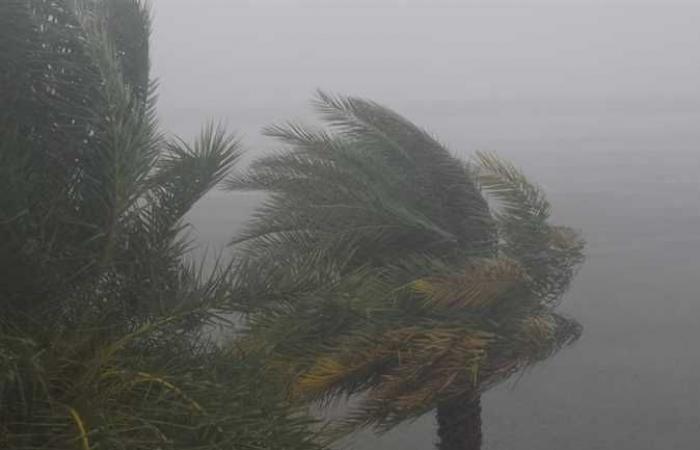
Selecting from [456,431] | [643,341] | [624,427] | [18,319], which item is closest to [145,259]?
[18,319]

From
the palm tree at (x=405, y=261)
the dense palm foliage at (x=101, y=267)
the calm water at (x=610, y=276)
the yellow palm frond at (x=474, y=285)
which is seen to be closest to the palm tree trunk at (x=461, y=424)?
the palm tree at (x=405, y=261)

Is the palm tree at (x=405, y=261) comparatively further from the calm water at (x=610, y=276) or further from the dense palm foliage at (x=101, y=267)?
the calm water at (x=610, y=276)

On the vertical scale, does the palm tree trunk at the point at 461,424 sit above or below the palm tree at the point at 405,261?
below

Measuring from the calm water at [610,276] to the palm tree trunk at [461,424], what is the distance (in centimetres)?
279

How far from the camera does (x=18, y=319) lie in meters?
4.21

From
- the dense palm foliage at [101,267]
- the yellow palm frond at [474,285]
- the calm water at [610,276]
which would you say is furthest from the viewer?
the calm water at [610,276]

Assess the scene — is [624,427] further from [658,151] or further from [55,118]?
[658,151]

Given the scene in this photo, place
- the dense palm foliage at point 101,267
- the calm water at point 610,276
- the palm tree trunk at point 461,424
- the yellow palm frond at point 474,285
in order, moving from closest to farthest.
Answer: the dense palm foliage at point 101,267 < the yellow palm frond at point 474,285 < the palm tree trunk at point 461,424 < the calm water at point 610,276

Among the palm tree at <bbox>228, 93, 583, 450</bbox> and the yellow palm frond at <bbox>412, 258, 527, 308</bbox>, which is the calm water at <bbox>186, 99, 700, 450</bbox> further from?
the yellow palm frond at <bbox>412, 258, 527, 308</bbox>

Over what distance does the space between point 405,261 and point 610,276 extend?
43.3 ft

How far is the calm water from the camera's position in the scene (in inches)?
522

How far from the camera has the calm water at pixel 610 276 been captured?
13.3 metres

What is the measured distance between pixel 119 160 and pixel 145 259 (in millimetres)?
611

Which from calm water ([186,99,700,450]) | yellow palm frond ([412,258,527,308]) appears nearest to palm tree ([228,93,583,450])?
yellow palm frond ([412,258,527,308])
